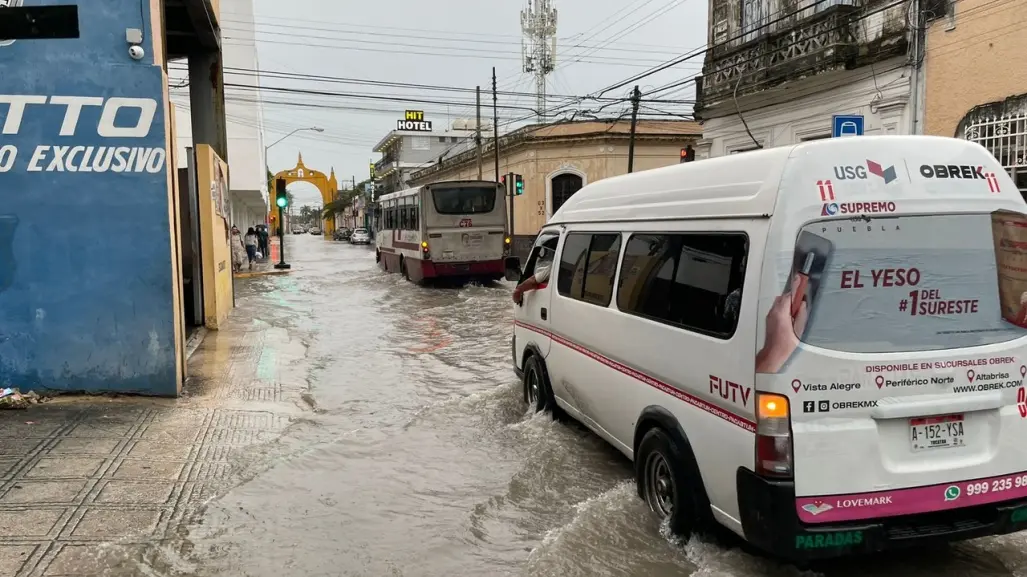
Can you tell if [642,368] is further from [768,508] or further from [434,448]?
[434,448]

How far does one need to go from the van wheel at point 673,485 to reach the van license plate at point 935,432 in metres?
1.04

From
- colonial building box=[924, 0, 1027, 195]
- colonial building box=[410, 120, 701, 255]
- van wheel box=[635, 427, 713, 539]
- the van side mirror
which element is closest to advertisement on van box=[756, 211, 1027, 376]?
van wheel box=[635, 427, 713, 539]

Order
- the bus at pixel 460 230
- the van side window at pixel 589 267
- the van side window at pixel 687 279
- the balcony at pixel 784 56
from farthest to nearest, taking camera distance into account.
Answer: the bus at pixel 460 230, the balcony at pixel 784 56, the van side window at pixel 589 267, the van side window at pixel 687 279

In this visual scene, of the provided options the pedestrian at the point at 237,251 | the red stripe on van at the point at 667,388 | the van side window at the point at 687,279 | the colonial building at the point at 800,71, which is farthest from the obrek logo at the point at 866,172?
the pedestrian at the point at 237,251

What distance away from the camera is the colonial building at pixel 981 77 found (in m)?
11.1

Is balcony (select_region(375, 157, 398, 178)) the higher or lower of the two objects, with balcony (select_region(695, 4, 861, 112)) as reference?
higher

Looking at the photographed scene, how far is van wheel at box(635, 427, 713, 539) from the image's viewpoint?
3.92m

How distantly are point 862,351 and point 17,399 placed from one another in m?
6.93

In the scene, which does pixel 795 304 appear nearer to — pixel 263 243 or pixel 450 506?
pixel 450 506

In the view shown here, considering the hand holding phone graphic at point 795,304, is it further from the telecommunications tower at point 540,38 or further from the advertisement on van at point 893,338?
the telecommunications tower at point 540,38

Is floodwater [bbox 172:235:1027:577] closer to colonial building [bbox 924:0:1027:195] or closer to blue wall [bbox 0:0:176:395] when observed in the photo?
blue wall [bbox 0:0:176:395]

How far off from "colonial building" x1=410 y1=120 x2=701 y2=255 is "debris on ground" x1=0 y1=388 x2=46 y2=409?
26.9 meters

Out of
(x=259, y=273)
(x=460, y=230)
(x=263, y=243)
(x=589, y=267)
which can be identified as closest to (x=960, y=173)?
(x=589, y=267)

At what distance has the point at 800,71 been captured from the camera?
15.2m
